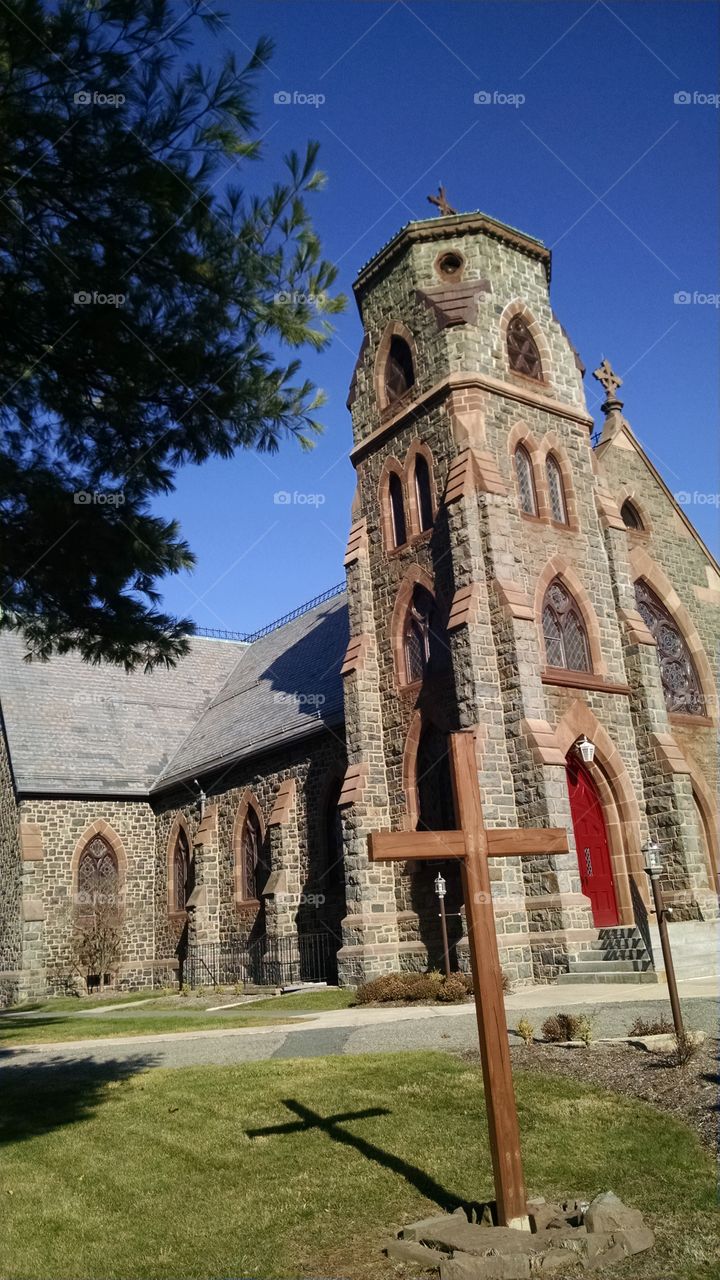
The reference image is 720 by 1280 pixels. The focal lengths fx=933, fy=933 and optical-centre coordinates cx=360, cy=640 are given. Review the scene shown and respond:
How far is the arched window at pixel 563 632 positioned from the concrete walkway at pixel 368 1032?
6.20 meters

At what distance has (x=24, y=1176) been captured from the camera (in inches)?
241

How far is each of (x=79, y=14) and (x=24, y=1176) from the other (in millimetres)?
7910

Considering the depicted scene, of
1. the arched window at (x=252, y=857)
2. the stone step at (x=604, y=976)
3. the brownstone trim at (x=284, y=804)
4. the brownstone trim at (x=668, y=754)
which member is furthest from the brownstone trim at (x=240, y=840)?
the stone step at (x=604, y=976)

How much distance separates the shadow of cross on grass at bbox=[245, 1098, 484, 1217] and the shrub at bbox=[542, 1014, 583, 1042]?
8.31ft

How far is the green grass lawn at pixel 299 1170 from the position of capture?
4617 mm

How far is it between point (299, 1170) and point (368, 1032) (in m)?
5.36

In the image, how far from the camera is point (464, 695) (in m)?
16.0

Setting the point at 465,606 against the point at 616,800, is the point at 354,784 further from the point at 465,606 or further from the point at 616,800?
the point at 616,800

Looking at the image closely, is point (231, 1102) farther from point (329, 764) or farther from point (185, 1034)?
point (329, 764)

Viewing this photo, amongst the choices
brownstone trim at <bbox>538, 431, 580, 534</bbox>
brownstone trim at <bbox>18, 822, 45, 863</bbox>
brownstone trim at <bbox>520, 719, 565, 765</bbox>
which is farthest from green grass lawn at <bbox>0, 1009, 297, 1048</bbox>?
brownstone trim at <bbox>538, 431, 580, 534</bbox>

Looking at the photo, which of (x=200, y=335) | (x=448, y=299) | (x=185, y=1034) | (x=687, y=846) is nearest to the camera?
(x=200, y=335)

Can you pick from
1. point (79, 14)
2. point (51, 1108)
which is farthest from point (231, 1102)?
point (79, 14)
